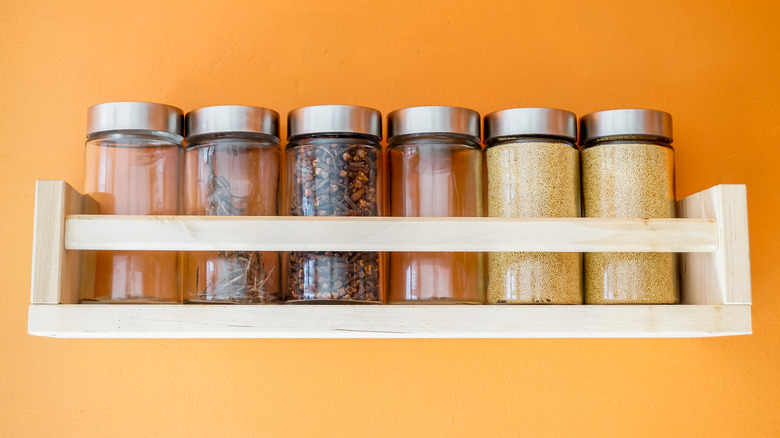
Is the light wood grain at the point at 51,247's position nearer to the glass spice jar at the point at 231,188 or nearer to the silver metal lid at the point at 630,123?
the glass spice jar at the point at 231,188

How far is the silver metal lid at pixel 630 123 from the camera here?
1003 millimetres

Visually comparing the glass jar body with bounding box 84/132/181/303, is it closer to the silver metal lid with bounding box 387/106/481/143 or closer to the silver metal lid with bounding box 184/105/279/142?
the silver metal lid with bounding box 184/105/279/142

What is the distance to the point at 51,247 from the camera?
2.96 ft

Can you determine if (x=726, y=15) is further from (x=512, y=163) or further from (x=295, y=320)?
(x=295, y=320)

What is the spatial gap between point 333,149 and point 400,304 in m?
0.22

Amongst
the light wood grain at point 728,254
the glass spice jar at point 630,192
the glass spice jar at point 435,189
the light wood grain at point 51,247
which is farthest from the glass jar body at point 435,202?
the light wood grain at point 51,247

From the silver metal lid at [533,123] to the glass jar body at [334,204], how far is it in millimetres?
176

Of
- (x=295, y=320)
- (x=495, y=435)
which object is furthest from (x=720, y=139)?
(x=295, y=320)

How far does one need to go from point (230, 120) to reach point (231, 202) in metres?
0.11

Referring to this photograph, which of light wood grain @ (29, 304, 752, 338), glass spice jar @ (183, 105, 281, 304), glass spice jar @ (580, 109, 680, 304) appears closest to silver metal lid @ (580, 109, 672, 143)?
glass spice jar @ (580, 109, 680, 304)

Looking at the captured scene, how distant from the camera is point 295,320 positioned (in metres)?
0.90

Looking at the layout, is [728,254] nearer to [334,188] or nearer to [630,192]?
[630,192]

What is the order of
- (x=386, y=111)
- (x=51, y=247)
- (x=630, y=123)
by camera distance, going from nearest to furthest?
(x=51, y=247)
(x=630, y=123)
(x=386, y=111)

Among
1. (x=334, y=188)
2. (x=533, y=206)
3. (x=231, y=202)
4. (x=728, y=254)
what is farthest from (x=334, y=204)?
(x=728, y=254)
